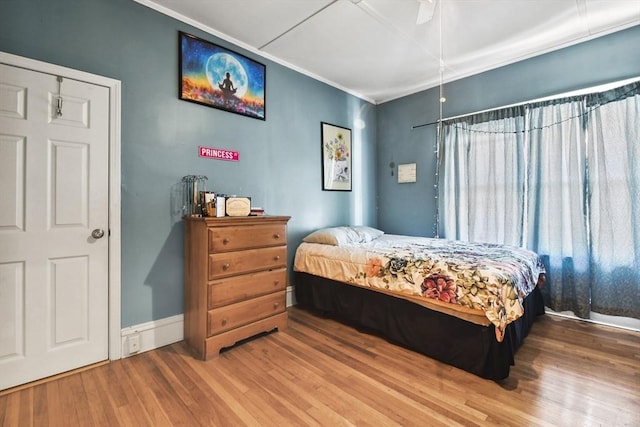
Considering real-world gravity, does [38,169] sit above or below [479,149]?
below

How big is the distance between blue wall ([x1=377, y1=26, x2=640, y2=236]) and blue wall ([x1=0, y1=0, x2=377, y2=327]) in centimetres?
176

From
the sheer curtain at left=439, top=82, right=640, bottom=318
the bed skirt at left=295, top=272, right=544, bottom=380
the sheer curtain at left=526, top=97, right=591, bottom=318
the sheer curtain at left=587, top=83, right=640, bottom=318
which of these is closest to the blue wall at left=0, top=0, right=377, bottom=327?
the bed skirt at left=295, top=272, right=544, bottom=380

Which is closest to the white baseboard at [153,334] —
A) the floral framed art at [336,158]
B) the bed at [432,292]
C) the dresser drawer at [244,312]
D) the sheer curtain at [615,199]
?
the dresser drawer at [244,312]

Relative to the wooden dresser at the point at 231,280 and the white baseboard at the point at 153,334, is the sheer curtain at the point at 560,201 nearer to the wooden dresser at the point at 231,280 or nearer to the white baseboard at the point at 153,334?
the wooden dresser at the point at 231,280

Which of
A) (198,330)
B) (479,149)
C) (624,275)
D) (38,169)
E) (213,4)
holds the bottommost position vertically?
(198,330)

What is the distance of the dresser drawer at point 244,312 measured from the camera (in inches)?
84.3

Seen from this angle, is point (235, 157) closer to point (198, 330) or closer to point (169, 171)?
point (169, 171)

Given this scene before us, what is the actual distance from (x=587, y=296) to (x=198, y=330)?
11.5 ft

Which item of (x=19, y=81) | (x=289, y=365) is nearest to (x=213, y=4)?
(x=19, y=81)

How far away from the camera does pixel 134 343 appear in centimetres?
216

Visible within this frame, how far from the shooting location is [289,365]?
2.04 meters

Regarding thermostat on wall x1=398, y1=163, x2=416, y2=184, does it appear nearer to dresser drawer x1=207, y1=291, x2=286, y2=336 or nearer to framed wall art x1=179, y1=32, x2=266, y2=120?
framed wall art x1=179, y1=32, x2=266, y2=120

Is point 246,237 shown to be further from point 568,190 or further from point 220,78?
point 568,190

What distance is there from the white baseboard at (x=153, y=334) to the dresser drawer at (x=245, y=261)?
0.64 meters
